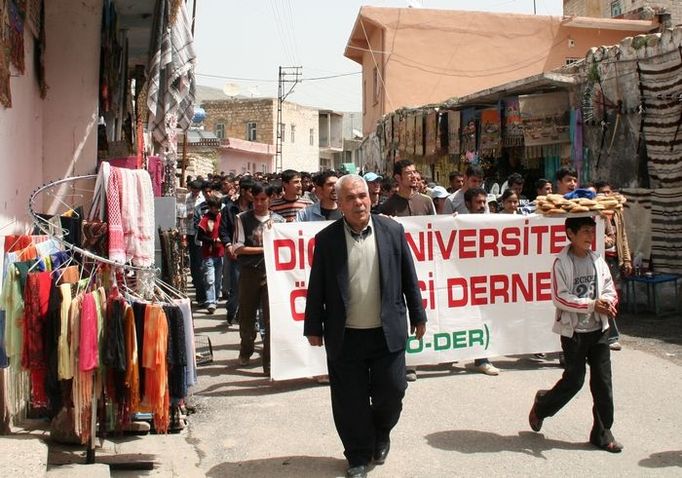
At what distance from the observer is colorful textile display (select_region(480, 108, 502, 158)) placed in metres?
15.3

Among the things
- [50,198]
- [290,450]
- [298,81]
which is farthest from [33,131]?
[298,81]

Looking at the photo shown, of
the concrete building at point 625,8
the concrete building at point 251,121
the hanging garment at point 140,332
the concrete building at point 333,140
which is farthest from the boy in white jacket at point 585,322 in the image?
the concrete building at point 333,140

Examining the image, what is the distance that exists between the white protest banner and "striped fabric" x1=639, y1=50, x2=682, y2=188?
3934 mm

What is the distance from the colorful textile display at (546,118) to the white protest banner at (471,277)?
5998 millimetres

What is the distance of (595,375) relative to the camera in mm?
5359

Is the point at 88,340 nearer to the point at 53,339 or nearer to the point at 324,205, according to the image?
the point at 53,339

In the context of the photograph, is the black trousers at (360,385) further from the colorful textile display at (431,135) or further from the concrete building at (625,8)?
the concrete building at (625,8)

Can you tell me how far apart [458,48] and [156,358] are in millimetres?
24118

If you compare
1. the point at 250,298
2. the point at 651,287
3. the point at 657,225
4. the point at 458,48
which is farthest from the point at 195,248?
Answer: the point at 458,48

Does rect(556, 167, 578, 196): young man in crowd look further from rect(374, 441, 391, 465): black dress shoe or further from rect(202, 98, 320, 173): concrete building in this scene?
rect(202, 98, 320, 173): concrete building

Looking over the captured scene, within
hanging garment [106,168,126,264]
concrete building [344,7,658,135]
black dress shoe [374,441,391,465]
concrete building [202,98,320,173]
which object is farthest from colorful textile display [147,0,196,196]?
concrete building [202,98,320,173]

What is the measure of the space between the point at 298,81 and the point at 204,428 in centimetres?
5354

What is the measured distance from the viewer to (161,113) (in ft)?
23.6

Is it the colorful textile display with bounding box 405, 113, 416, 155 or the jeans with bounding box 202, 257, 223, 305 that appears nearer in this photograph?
the jeans with bounding box 202, 257, 223, 305
